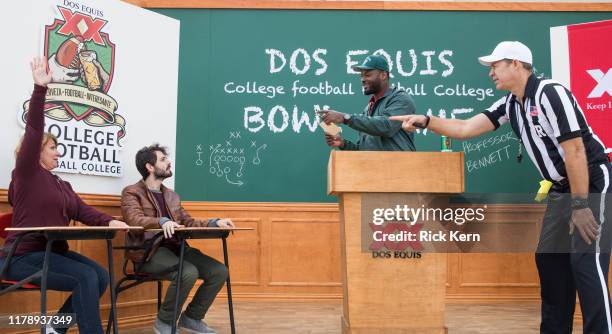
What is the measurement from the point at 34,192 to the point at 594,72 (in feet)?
12.0

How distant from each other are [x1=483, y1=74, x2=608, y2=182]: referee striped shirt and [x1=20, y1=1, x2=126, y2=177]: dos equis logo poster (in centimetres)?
251

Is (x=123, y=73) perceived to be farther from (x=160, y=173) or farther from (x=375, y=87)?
(x=375, y=87)

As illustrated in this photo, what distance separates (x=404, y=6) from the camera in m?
5.93

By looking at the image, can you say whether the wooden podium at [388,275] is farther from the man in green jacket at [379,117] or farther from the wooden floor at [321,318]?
the wooden floor at [321,318]

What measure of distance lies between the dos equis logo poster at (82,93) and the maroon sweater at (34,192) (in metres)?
0.56

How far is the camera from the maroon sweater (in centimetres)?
288

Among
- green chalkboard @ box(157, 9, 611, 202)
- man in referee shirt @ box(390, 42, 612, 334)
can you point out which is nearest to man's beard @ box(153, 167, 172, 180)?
green chalkboard @ box(157, 9, 611, 202)

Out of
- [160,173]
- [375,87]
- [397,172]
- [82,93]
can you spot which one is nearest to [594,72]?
[375,87]

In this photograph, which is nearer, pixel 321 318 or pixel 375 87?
pixel 375 87

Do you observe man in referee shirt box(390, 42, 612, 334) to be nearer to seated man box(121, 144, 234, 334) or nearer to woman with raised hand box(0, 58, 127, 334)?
seated man box(121, 144, 234, 334)

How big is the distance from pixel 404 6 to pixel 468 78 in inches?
35.9

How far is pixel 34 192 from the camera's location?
3.05m

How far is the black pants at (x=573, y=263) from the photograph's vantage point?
231 centimetres

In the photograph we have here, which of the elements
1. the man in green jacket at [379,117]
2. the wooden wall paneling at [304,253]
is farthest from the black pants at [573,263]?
the wooden wall paneling at [304,253]
